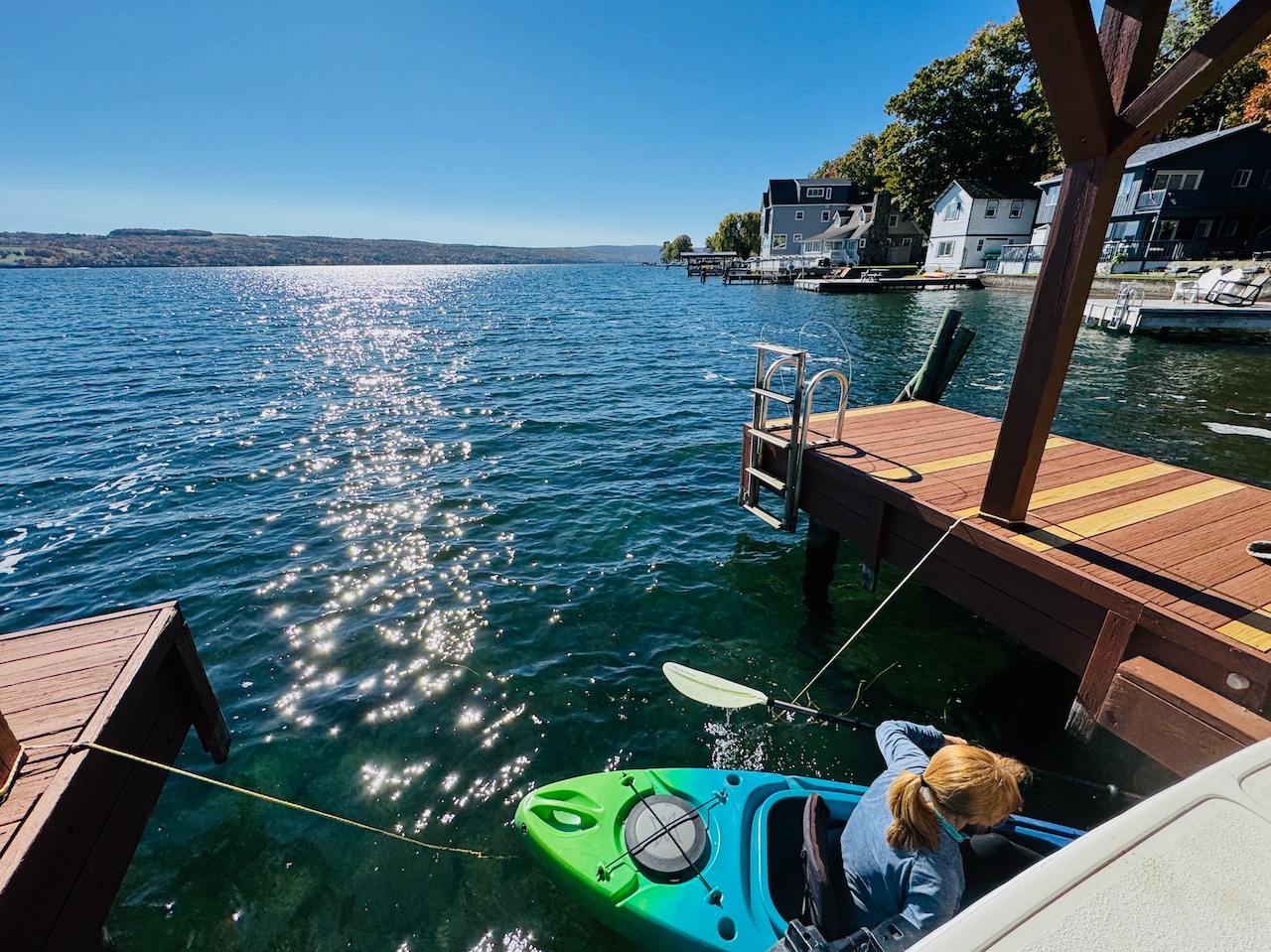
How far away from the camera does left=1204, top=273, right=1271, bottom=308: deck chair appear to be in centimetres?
2608

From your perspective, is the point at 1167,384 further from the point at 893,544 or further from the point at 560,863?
the point at 560,863

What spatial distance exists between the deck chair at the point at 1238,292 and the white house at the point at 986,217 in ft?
97.0

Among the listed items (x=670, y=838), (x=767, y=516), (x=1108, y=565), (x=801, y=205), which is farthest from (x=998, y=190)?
(x=670, y=838)

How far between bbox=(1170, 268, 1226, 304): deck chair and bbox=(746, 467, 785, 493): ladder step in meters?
33.5

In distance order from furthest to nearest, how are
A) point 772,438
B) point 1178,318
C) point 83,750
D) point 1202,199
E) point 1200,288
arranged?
point 1202,199
point 1200,288
point 1178,318
point 772,438
point 83,750

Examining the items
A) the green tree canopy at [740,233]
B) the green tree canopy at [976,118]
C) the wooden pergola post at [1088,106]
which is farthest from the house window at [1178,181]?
the green tree canopy at [740,233]

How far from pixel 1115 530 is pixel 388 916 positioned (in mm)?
7323

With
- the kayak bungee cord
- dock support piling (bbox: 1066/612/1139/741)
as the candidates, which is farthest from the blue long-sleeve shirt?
dock support piling (bbox: 1066/612/1139/741)

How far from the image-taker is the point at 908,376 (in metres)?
20.9

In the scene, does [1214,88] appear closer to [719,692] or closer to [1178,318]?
[1178,318]

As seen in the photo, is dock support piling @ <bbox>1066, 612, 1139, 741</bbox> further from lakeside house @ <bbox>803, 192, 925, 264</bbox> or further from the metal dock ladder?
lakeside house @ <bbox>803, 192, 925, 264</bbox>

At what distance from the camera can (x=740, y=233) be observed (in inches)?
4473

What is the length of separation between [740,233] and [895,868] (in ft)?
407

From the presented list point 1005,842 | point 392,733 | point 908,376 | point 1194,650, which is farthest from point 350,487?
point 908,376
